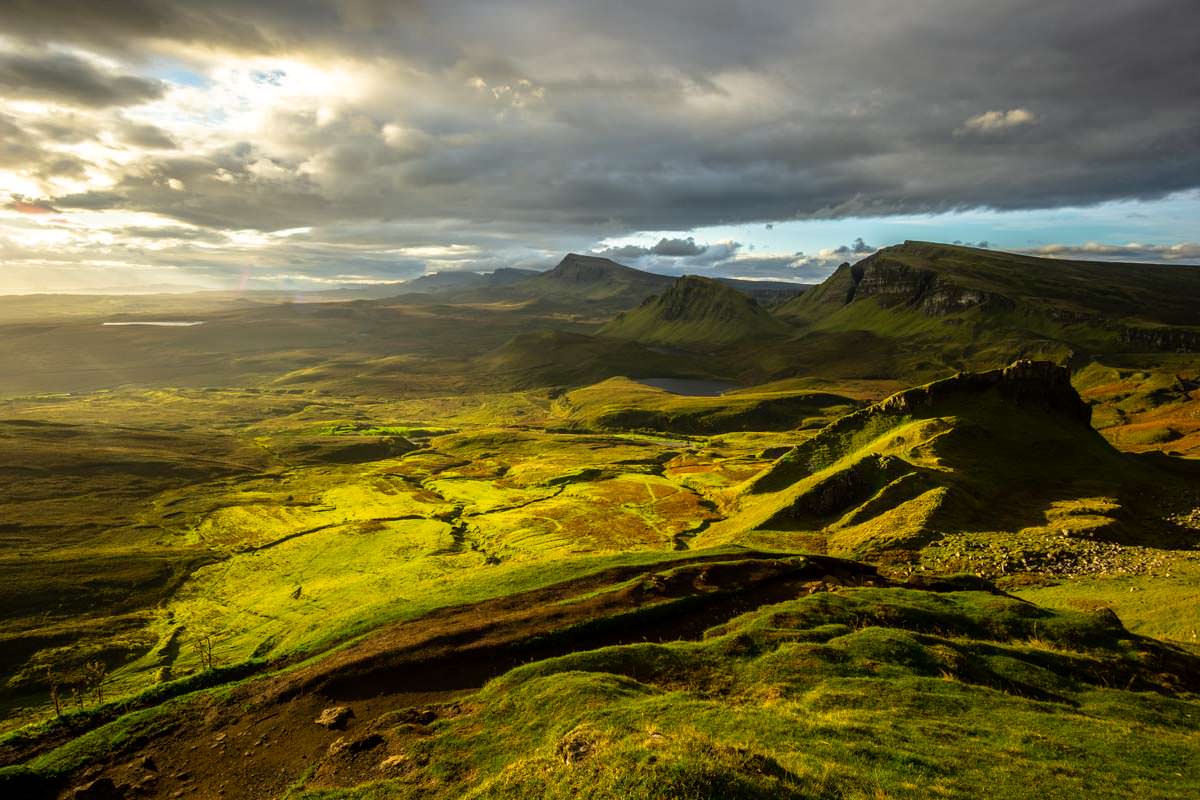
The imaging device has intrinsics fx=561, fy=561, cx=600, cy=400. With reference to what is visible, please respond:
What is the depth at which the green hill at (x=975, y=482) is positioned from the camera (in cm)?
6750

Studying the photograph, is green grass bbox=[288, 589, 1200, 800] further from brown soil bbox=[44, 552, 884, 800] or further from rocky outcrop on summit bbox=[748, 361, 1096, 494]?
rocky outcrop on summit bbox=[748, 361, 1096, 494]

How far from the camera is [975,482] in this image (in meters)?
80.5

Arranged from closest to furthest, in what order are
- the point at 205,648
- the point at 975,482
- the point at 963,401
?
the point at 205,648 → the point at 975,482 → the point at 963,401

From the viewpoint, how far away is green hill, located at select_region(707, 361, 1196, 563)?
67500 mm

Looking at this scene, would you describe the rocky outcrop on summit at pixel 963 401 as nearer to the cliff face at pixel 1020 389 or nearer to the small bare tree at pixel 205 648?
the cliff face at pixel 1020 389

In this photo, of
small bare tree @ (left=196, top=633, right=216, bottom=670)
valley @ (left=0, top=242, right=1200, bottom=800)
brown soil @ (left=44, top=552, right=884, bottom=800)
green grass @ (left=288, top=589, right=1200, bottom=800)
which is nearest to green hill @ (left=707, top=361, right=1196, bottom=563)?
valley @ (left=0, top=242, right=1200, bottom=800)

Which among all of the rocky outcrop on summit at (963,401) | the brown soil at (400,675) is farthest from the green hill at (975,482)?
the brown soil at (400,675)

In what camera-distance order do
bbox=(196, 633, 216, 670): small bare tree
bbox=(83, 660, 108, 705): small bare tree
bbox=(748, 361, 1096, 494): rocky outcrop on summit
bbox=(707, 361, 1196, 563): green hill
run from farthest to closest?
bbox=(748, 361, 1096, 494): rocky outcrop on summit → bbox=(707, 361, 1196, 563): green hill → bbox=(196, 633, 216, 670): small bare tree → bbox=(83, 660, 108, 705): small bare tree

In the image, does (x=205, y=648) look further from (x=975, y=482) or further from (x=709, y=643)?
(x=975, y=482)

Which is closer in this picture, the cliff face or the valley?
the valley

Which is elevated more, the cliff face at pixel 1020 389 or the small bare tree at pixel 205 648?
the cliff face at pixel 1020 389

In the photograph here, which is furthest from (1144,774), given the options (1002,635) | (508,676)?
(508,676)

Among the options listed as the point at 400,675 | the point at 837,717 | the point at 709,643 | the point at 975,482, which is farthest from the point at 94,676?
the point at 975,482

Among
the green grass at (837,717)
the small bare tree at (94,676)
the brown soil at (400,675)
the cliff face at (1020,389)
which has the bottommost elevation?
the small bare tree at (94,676)
